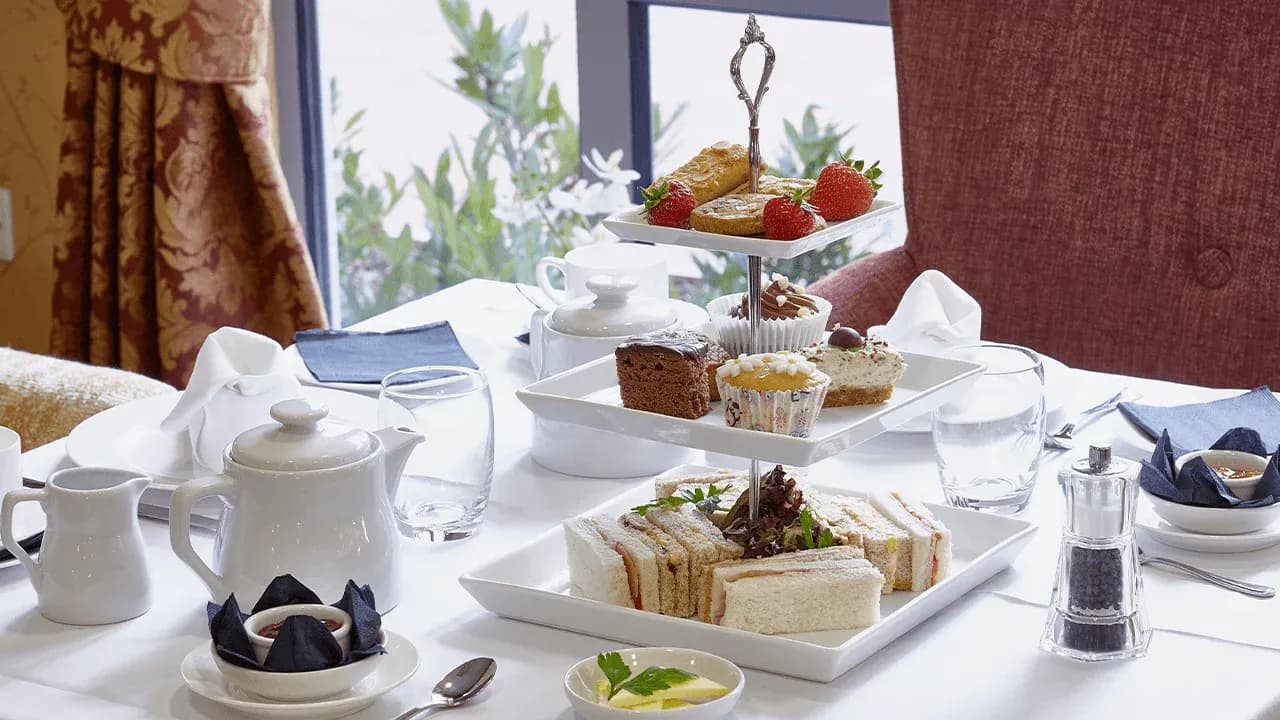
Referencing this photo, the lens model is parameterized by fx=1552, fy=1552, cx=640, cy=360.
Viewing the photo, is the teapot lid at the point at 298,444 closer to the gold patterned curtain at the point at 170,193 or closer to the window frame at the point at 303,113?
the gold patterned curtain at the point at 170,193

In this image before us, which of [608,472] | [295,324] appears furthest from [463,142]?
[608,472]

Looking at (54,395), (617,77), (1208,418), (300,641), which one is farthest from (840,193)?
(617,77)

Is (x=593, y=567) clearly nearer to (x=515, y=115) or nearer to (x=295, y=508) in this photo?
(x=295, y=508)

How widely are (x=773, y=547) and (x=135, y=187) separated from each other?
2.11m

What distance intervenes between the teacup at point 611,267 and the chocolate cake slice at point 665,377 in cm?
59

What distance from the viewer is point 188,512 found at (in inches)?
40.4

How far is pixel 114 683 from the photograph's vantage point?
99 centimetres

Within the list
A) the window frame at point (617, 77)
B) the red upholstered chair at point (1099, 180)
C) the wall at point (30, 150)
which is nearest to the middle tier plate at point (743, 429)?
the red upholstered chair at point (1099, 180)

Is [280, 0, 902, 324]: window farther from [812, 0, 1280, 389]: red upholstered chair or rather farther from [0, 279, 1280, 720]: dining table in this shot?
[0, 279, 1280, 720]: dining table

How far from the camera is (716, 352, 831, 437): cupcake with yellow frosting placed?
100 cm

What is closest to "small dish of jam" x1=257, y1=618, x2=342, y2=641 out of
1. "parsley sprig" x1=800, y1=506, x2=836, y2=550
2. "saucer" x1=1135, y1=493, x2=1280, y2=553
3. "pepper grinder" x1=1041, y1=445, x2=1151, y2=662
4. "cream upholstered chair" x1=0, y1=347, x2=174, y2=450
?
"parsley sprig" x1=800, y1=506, x2=836, y2=550

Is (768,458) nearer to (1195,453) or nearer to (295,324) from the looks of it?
(1195,453)

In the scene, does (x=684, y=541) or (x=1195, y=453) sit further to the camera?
(x=1195, y=453)

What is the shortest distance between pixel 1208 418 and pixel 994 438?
31cm
